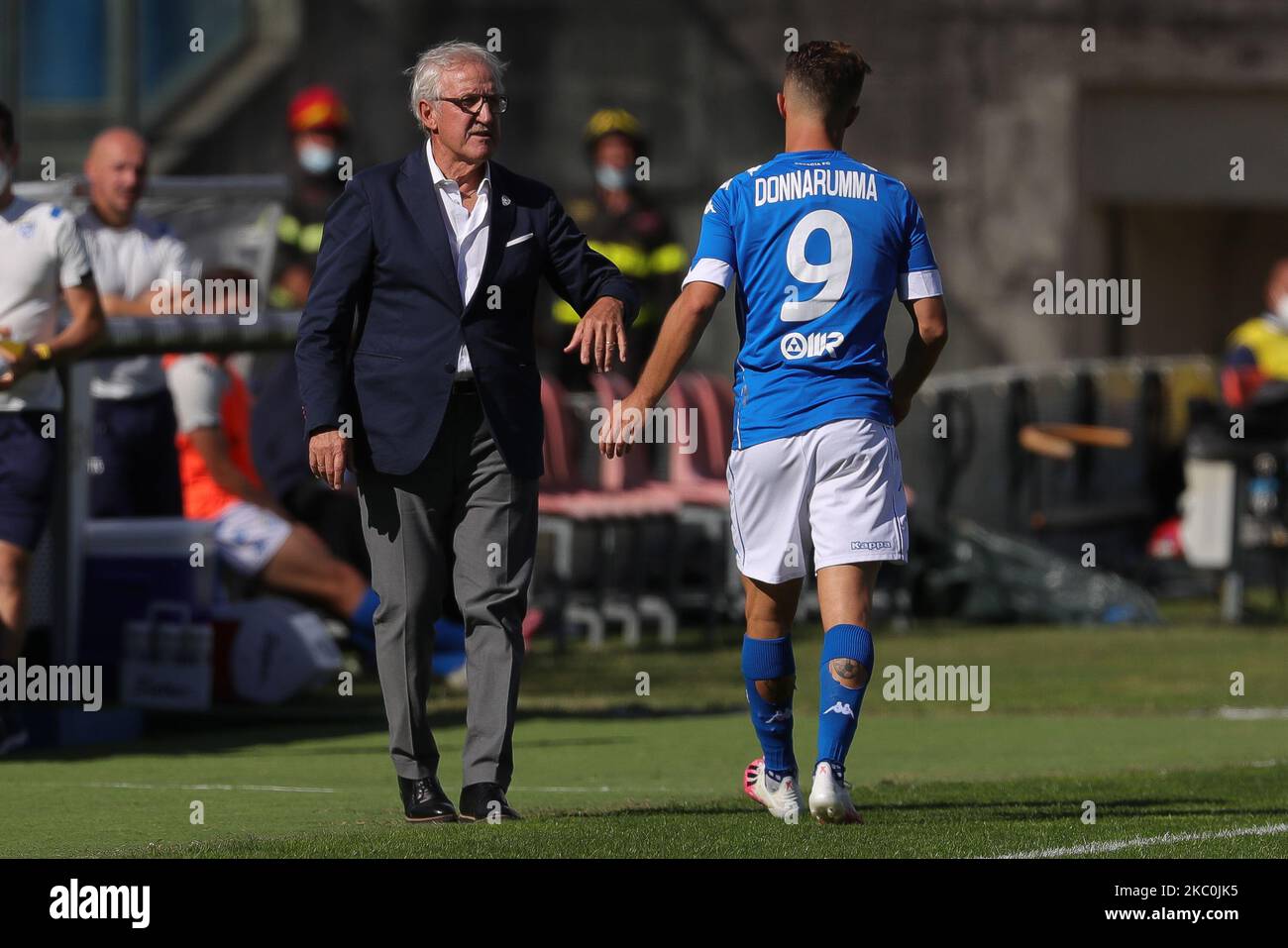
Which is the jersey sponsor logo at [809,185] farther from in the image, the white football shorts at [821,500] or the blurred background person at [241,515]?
the blurred background person at [241,515]

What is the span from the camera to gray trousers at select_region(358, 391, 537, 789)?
7.50 m

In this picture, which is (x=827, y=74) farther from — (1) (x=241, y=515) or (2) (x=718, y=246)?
(1) (x=241, y=515)

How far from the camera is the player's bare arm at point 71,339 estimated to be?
959 cm

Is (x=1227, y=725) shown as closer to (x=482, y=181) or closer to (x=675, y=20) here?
(x=482, y=181)

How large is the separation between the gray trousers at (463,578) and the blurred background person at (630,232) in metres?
8.97

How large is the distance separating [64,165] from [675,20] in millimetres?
6163

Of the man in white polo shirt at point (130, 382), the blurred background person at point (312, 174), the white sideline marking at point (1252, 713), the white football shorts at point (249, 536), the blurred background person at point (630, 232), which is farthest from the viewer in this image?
the blurred background person at point (630, 232)

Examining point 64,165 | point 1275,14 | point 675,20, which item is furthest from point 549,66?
point 1275,14

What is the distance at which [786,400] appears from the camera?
735cm

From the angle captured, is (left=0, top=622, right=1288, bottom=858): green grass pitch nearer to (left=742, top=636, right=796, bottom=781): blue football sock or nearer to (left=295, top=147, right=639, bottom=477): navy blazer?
(left=742, top=636, right=796, bottom=781): blue football sock

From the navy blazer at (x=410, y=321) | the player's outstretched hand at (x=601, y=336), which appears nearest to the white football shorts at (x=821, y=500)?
the player's outstretched hand at (x=601, y=336)

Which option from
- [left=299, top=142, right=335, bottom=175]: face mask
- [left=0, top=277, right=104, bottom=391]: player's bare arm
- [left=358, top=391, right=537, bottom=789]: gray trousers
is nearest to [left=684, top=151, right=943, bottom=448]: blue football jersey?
[left=358, top=391, right=537, bottom=789]: gray trousers

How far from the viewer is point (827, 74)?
292 inches

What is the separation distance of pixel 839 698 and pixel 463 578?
112 centimetres
